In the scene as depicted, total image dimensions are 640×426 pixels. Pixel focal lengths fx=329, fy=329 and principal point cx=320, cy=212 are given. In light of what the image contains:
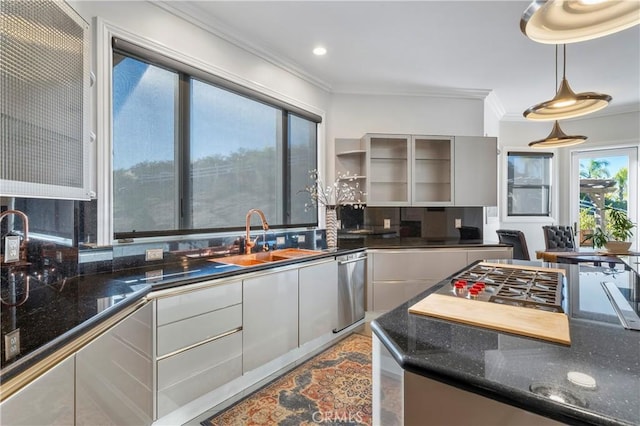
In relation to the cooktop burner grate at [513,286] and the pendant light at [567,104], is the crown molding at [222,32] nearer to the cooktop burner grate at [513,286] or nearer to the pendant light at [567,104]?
the pendant light at [567,104]

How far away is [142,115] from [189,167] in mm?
473

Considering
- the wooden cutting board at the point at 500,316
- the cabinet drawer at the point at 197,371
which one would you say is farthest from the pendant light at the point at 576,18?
the cabinet drawer at the point at 197,371

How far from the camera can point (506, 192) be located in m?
5.20

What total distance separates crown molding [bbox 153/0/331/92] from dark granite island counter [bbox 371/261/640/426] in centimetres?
254

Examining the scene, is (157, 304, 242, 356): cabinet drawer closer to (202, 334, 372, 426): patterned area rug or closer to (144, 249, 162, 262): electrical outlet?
(202, 334, 372, 426): patterned area rug

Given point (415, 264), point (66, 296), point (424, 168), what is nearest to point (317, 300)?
point (415, 264)

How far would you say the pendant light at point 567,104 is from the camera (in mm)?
2004

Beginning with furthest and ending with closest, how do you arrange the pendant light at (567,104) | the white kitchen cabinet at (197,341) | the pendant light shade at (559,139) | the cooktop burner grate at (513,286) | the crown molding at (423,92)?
the crown molding at (423,92)
the pendant light shade at (559,139)
the pendant light at (567,104)
the white kitchen cabinet at (197,341)
the cooktop burner grate at (513,286)

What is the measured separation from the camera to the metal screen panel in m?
1.19

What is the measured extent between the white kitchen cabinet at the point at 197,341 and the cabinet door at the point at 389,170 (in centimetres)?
242

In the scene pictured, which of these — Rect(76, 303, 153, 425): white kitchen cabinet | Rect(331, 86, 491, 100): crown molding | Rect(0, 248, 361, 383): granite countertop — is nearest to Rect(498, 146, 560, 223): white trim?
Rect(331, 86, 491, 100): crown molding

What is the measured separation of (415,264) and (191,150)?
2438 millimetres

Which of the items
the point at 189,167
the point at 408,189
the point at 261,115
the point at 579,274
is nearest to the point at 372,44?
the point at 261,115

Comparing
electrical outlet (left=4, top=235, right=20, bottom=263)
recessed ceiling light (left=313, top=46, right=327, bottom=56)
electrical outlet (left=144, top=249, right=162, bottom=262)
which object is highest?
recessed ceiling light (left=313, top=46, right=327, bottom=56)
